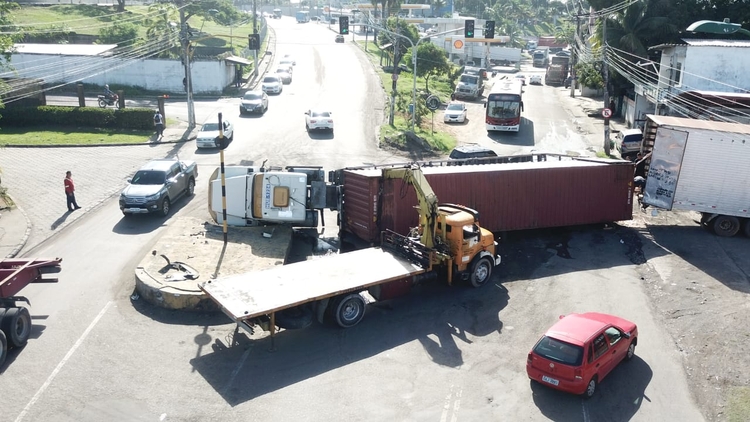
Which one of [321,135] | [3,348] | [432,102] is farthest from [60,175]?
[432,102]

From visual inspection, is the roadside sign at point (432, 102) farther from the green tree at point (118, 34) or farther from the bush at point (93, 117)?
the green tree at point (118, 34)

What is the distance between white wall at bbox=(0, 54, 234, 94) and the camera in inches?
1950

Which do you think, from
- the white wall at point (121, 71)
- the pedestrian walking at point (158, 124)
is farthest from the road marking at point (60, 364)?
the white wall at point (121, 71)

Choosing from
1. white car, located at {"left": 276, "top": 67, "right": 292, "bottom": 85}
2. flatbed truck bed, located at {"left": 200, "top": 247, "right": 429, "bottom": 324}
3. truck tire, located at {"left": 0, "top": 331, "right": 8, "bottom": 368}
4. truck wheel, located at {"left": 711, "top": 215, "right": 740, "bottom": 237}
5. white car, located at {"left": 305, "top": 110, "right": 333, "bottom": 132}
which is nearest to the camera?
truck tire, located at {"left": 0, "top": 331, "right": 8, "bottom": 368}

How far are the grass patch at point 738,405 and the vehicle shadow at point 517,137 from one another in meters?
26.6

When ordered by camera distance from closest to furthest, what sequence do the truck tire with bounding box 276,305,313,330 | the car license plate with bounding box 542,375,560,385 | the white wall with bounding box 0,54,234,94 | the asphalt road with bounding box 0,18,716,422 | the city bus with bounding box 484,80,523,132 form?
the asphalt road with bounding box 0,18,716,422 → the car license plate with bounding box 542,375,560,385 → the truck tire with bounding box 276,305,313,330 → the city bus with bounding box 484,80,523,132 → the white wall with bounding box 0,54,234,94

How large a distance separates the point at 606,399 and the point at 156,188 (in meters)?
17.2

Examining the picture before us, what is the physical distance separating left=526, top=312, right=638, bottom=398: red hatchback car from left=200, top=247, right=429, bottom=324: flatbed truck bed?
4.48 m

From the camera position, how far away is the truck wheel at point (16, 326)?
45.4ft

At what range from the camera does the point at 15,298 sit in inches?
577

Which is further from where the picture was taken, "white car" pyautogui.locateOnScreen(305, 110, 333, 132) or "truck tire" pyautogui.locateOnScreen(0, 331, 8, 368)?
"white car" pyautogui.locateOnScreen(305, 110, 333, 132)

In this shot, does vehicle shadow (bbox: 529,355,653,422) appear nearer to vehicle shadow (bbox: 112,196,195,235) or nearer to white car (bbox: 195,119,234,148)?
vehicle shadow (bbox: 112,196,195,235)

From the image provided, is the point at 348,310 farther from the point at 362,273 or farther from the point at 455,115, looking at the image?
the point at 455,115

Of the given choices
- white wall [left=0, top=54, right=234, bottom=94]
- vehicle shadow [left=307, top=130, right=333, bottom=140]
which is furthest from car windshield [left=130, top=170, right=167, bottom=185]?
white wall [left=0, top=54, right=234, bottom=94]
